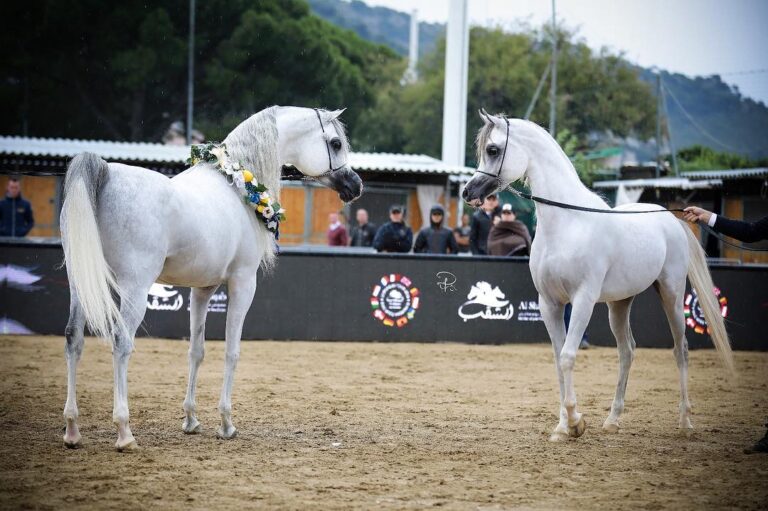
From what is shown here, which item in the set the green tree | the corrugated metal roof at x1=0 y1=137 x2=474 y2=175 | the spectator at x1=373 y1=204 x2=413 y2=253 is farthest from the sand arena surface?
the green tree

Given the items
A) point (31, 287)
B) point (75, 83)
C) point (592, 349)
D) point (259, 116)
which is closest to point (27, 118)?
point (75, 83)

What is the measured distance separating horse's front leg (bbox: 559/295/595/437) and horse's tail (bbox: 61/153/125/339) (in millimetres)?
3405

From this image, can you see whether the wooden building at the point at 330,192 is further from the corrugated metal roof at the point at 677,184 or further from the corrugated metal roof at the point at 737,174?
the corrugated metal roof at the point at 737,174

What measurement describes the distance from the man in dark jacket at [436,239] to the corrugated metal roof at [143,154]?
677cm

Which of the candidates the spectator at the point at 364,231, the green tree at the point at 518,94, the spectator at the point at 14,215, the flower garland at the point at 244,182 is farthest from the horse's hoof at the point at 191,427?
the green tree at the point at 518,94

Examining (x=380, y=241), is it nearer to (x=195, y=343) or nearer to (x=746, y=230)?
(x=195, y=343)

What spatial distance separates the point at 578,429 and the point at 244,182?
3.27 meters

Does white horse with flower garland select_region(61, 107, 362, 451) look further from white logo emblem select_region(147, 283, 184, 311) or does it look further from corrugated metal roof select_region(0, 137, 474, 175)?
corrugated metal roof select_region(0, 137, 474, 175)

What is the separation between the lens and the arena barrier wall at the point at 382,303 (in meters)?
13.2

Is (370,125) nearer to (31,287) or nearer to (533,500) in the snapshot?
(31,287)

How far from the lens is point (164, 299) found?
Answer: 13328 mm

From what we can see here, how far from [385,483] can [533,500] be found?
0.91 meters

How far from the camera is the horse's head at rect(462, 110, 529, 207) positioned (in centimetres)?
722

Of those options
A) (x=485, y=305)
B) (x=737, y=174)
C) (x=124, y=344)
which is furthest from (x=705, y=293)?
(x=737, y=174)
